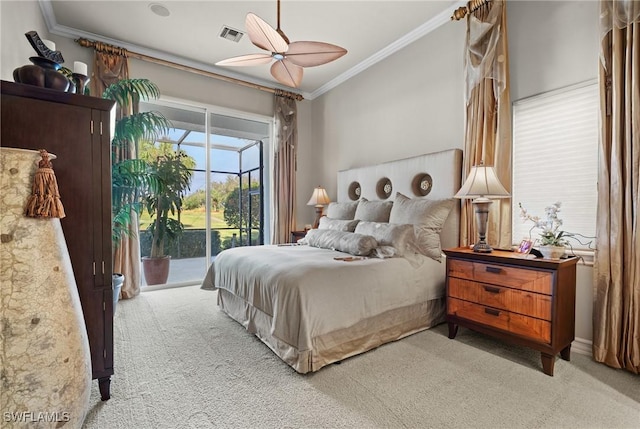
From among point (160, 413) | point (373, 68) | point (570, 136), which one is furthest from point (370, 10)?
point (160, 413)

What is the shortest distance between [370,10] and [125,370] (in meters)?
3.82

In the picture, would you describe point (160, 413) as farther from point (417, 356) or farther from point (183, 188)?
point (183, 188)

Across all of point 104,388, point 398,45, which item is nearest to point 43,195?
point 104,388

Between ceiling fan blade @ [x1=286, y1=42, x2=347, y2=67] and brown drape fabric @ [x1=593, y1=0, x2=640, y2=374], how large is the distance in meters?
1.81

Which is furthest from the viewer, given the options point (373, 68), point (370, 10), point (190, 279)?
point (190, 279)

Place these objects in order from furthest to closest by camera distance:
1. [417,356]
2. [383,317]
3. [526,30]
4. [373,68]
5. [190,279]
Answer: [190,279] → [373,68] → [526,30] → [383,317] → [417,356]

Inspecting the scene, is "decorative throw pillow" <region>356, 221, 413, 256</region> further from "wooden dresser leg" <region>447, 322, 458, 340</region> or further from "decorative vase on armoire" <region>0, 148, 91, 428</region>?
"decorative vase on armoire" <region>0, 148, 91, 428</region>

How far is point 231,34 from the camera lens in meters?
3.53

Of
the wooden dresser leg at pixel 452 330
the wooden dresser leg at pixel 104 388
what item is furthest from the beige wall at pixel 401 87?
the wooden dresser leg at pixel 104 388

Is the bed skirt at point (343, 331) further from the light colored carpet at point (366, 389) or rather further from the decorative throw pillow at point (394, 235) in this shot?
the decorative throw pillow at point (394, 235)

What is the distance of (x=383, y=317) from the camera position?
7.65 ft

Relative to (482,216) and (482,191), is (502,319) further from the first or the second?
(482,191)

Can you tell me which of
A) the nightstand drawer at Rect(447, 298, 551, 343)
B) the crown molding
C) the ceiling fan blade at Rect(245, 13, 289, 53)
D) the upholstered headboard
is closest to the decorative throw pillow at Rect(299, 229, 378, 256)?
the nightstand drawer at Rect(447, 298, 551, 343)

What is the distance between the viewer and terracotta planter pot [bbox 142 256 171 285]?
13.4ft
